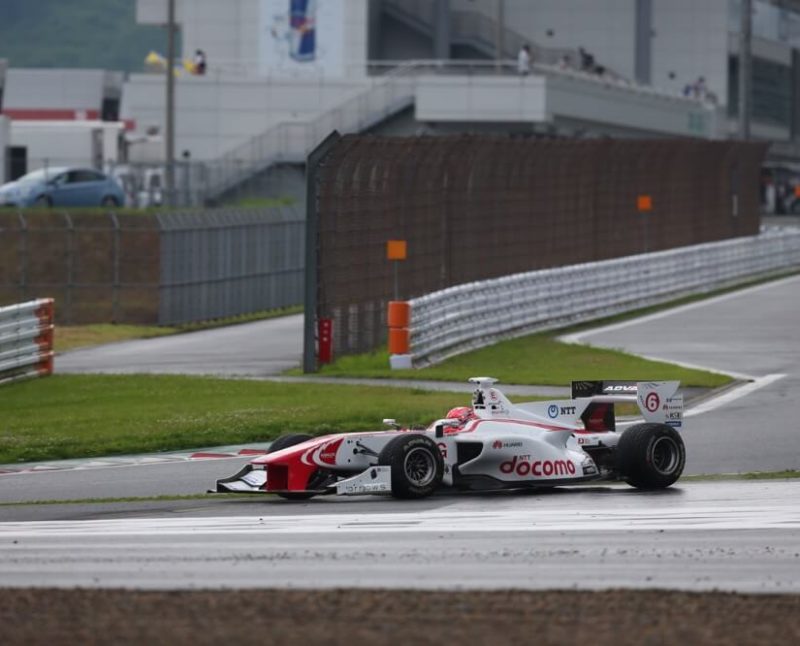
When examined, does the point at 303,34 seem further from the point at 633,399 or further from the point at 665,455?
the point at 665,455

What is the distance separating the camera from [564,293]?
34.1 m

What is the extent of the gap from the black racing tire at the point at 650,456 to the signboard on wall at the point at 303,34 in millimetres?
59997

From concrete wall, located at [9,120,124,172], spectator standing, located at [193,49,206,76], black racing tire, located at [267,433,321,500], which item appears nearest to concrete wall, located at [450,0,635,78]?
spectator standing, located at [193,49,206,76]

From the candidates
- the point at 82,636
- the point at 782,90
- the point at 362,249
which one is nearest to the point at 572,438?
the point at 82,636

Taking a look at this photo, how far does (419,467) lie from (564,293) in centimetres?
1984

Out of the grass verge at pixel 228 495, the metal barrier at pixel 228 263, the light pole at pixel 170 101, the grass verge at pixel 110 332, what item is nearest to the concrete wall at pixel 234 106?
the light pole at pixel 170 101

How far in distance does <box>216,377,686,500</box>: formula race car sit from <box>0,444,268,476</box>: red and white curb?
3.51m

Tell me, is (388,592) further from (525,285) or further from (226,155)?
(226,155)

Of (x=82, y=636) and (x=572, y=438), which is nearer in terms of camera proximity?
(x=82, y=636)

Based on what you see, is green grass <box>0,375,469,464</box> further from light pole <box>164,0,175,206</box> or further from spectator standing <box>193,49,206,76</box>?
spectator standing <box>193,49,206,76</box>

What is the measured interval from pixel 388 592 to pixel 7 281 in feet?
115

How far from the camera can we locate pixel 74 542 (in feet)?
40.6

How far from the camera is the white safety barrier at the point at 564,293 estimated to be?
28359mm

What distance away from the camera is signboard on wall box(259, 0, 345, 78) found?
2928 inches
